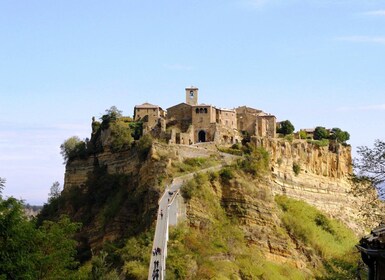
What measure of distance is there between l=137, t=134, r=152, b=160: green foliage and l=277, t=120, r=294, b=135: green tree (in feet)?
61.0

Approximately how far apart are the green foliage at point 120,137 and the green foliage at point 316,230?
1299 cm

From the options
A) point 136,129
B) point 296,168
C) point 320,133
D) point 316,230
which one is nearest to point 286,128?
point 296,168

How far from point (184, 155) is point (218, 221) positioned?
655cm

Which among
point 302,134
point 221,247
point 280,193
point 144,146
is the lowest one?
point 221,247

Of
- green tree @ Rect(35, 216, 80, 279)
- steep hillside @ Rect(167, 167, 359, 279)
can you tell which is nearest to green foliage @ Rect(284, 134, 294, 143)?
steep hillside @ Rect(167, 167, 359, 279)

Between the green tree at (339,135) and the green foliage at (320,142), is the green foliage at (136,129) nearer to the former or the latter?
the green foliage at (320,142)

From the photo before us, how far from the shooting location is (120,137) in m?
59.8

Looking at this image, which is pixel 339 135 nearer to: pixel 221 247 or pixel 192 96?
pixel 192 96

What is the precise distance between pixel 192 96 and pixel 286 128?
11.8 meters

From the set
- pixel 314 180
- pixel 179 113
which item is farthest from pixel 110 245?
pixel 314 180

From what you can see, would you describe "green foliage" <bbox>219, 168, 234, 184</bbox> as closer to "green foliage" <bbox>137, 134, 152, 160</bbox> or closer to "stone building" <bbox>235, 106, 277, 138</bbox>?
"green foliage" <bbox>137, 134, 152, 160</bbox>

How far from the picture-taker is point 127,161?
58.1 metres

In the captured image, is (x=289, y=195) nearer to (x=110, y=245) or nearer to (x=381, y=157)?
(x=110, y=245)

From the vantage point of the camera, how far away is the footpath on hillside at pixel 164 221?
38344 millimetres
